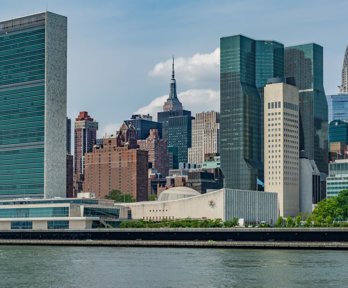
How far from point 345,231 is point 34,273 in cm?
8649

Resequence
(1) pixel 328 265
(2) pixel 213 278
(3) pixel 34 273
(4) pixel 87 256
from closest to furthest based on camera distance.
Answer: (2) pixel 213 278 < (3) pixel 34 273 < (1) pixel 328 265 < (4) pixel 87 256

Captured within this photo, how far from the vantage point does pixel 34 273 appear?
122 meters

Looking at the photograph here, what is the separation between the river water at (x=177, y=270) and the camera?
108 meters

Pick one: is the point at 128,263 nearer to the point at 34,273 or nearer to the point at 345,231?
the point at 34,273

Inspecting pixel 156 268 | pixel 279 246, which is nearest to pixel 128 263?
pixel 156 268

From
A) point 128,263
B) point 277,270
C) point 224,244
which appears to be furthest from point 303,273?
point 224,244

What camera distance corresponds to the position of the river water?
A: 4250 inches

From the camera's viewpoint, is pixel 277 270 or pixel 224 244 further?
pixel 224 244

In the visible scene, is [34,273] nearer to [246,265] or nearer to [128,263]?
[128,263]

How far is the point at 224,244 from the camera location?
196 metres

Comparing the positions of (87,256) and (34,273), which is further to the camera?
(87,256)

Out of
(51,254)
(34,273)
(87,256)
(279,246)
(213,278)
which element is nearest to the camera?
(213,278)

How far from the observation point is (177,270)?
12388 cm

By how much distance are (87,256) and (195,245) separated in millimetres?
44803
